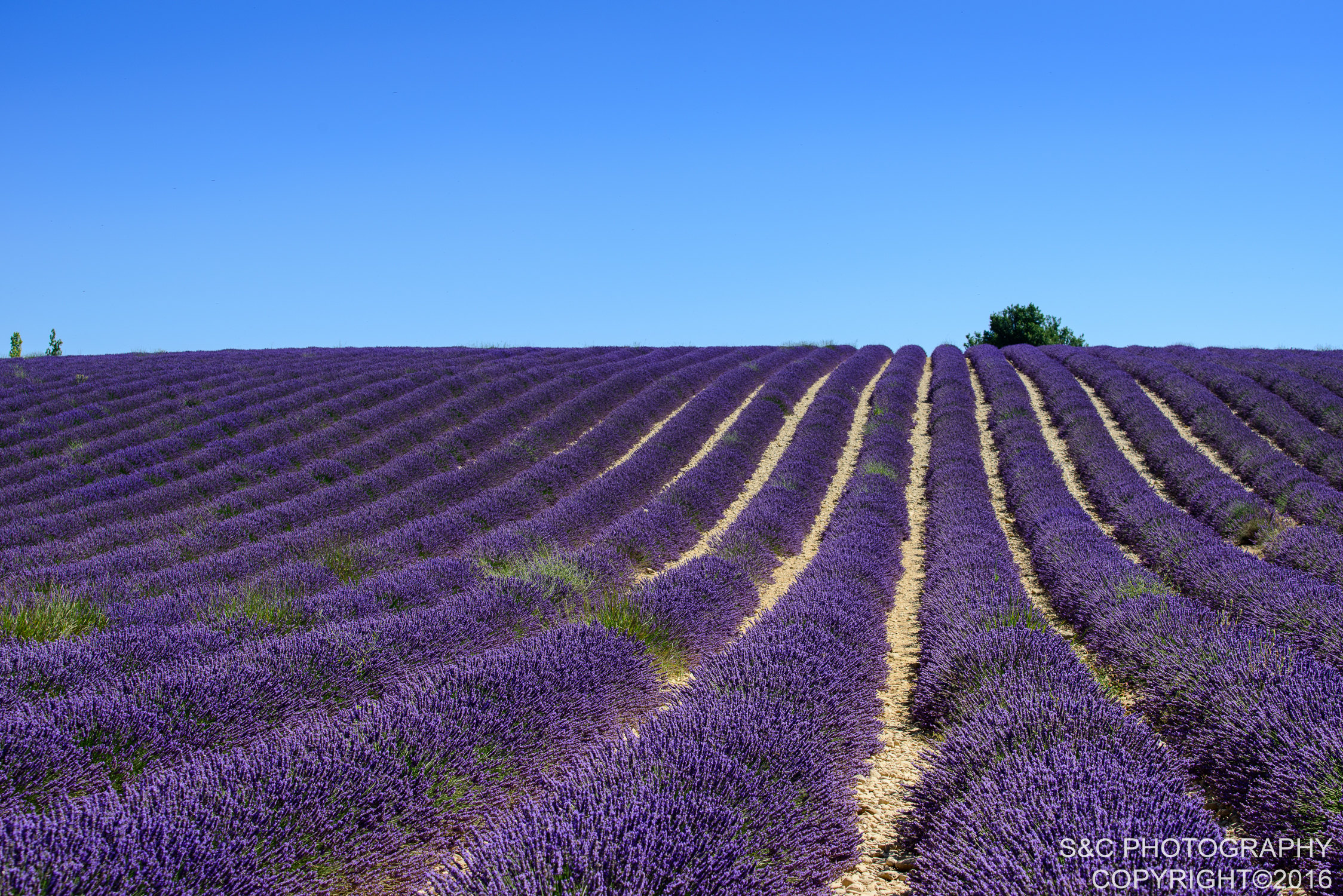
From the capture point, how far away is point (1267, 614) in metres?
4.64

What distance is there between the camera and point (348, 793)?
2432mm

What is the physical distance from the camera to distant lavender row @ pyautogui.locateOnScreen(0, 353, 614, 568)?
7355mm

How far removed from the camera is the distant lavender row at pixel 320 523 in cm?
593

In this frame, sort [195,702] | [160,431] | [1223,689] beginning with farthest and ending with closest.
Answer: [160,431] → [1223,689] → [195,702]

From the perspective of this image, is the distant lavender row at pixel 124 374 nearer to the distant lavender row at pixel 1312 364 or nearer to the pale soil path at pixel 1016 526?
the pale soil path at pixel 1016 526

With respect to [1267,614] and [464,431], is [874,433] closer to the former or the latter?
[464,431]

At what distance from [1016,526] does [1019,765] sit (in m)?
6.42

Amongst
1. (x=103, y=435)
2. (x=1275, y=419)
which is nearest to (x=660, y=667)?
(x=103, y=435)

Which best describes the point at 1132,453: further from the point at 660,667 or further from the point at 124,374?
the point at 124,374

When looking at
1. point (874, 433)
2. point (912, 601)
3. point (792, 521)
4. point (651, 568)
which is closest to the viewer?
point (912, 601)

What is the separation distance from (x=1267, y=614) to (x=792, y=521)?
14.1 feet

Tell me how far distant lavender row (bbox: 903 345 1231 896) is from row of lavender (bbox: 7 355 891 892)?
154 centimetres

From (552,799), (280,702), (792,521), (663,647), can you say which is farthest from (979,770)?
(792,521)

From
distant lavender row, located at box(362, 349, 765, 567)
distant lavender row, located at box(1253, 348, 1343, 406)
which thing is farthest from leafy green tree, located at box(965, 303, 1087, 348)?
distant lavender row, located at box(362, 349, 765, 567)
